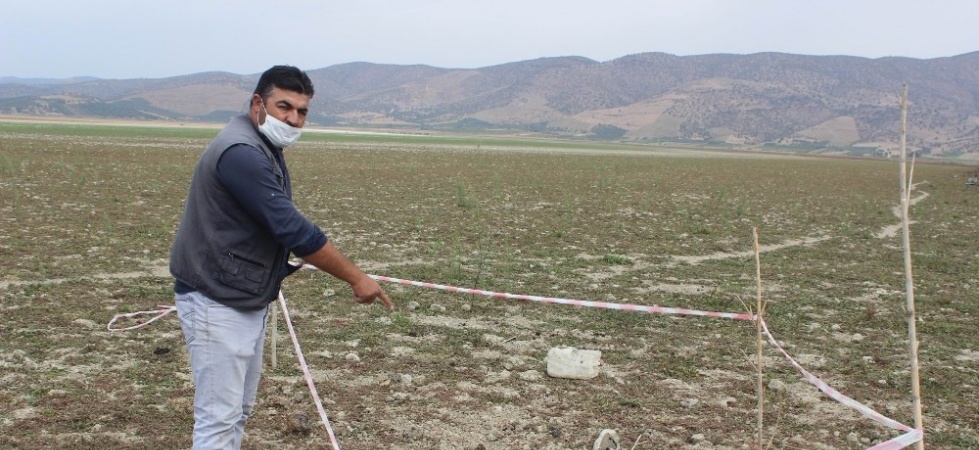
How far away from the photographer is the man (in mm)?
2990

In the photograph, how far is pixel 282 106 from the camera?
10.4 ft

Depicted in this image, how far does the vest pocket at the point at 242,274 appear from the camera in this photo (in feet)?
10.0

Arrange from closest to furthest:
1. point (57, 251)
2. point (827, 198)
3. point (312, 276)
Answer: point (312, 276) → point (57, 251) → point (827, 198)

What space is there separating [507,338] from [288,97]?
4.22m

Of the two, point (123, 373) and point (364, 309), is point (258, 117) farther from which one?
point (364, 309)

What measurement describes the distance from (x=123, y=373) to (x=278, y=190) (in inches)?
134

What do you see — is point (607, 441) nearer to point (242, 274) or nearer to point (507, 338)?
point (242, 274)

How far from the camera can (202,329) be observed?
308 centimetres

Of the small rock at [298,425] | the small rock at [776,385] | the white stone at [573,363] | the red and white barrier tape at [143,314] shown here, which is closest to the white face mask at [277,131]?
the small rock at [298,425]

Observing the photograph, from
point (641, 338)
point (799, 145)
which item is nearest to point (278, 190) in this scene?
point (641, 338)

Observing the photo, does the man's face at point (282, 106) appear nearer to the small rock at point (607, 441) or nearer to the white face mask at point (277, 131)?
the white face mask at point (277, 131)

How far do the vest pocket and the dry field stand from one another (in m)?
1.85

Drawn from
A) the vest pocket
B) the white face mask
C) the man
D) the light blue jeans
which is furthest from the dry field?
the white face mask

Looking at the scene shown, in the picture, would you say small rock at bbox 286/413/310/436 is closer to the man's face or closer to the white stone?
the white stone
